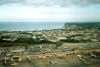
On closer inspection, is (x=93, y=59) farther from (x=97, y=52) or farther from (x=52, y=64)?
(x=52, y=64)

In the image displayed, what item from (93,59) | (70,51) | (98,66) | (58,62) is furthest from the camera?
(70,51)

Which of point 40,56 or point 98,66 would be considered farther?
point 40,56

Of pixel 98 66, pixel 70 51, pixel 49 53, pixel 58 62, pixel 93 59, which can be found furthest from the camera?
pixel 70 51

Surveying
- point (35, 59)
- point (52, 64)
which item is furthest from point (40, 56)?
point (52, 64)

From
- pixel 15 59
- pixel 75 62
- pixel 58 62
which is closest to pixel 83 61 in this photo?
pixel 75 62

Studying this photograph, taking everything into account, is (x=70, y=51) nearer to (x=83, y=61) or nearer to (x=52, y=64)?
(x=83, y=61)

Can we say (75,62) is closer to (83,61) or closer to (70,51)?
(83,61)

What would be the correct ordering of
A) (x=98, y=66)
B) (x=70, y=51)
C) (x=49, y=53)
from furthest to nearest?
(x=70, y=51), (x=49, y=53), (x=98, y=66)

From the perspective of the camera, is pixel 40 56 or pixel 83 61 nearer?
pixel 83 61

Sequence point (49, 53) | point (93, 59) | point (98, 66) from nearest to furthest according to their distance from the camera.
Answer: point (98, 66) → point (93, 59) → point (49, 53)
